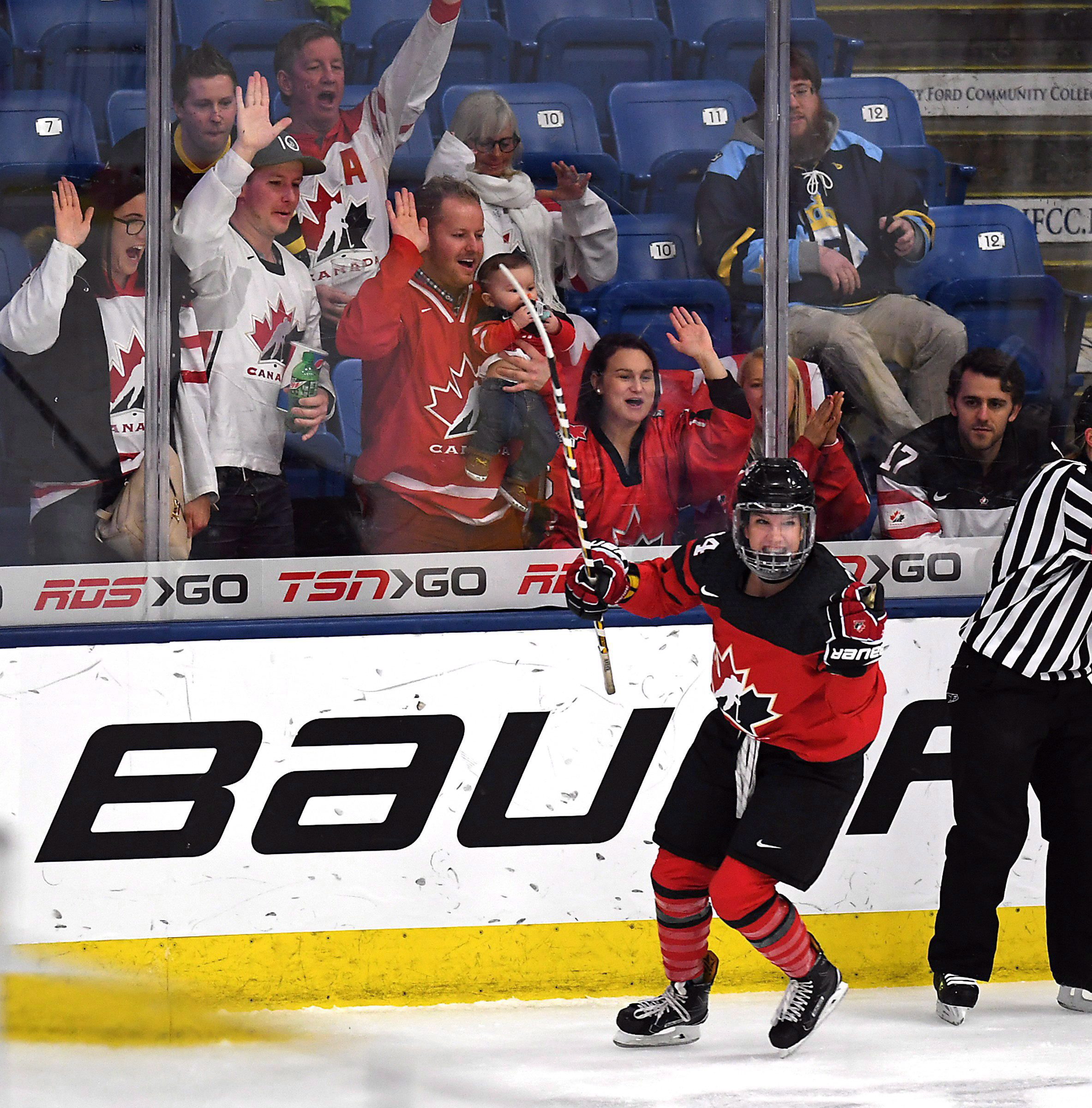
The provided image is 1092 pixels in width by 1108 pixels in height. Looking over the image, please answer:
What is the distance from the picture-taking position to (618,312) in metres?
2.93

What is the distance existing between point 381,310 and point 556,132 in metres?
0.55

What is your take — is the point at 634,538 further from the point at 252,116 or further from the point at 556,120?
the point at 252,116

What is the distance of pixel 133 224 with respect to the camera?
2.74 meters

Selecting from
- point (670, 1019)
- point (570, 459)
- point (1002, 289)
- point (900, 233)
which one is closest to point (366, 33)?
point (570, 459)

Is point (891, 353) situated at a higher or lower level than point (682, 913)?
higher

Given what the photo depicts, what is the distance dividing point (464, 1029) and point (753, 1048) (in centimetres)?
56

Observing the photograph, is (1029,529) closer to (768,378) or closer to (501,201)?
(768,378)

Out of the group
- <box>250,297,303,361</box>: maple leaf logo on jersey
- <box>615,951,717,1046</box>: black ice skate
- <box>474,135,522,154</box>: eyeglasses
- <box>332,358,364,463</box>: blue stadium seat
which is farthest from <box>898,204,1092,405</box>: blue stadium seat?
<box>615,951,717,1046</box>: black ice skate

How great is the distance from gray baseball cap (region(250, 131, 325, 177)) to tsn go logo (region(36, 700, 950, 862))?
1.16 m

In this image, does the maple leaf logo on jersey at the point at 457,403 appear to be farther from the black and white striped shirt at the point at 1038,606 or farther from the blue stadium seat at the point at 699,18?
the black and white striped shirt at the point at 1038,606

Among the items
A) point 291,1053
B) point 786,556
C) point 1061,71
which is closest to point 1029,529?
point 786,556

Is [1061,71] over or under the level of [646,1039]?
over

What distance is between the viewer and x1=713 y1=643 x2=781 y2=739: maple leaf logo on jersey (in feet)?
8.13

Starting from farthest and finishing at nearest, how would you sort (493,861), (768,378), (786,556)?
(768,378) < (493,861) < (786,556)
